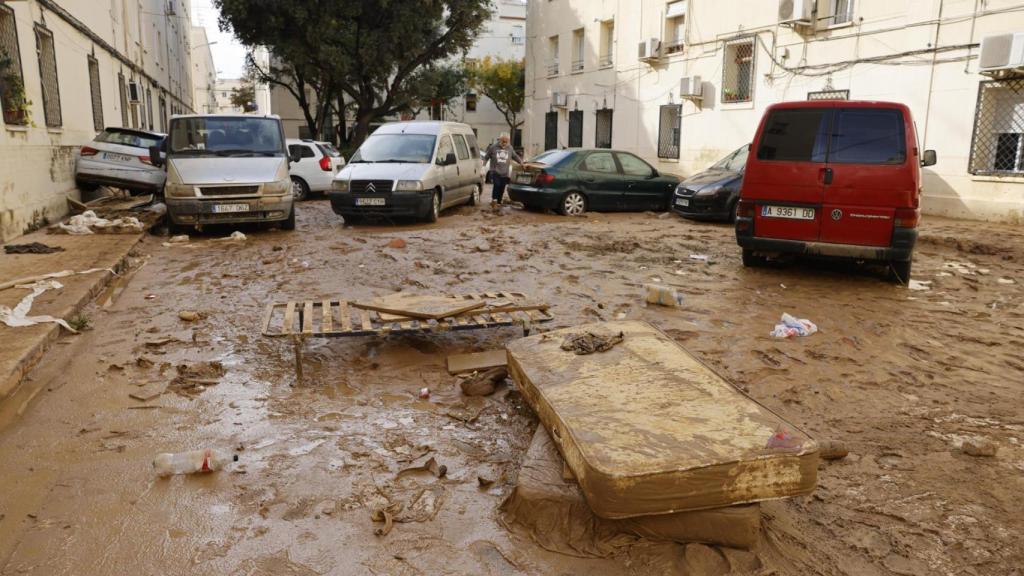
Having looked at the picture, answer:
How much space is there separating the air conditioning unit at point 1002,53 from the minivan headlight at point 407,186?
1024 centimetres

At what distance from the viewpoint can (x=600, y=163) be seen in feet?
48.2

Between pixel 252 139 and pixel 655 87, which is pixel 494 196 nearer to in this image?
pixel 252 139

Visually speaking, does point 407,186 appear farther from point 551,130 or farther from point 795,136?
point 551,130

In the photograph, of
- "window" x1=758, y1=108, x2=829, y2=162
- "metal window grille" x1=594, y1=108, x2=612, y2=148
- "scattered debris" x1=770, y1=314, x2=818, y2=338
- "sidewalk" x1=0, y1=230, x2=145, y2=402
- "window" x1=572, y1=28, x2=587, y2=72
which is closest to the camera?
"sidewalk" x1=0, y1=230, x2=145, y2=402

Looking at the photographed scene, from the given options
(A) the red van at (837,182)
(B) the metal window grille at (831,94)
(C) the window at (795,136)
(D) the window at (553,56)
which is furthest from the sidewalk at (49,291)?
(D) the window at (553,56)

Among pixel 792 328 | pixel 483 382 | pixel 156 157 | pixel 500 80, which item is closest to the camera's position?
pixel 483 382

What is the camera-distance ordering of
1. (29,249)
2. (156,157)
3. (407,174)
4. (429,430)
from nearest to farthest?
1. (429,430)
2. (29,249)
3. (156,157)
4. (407,174)

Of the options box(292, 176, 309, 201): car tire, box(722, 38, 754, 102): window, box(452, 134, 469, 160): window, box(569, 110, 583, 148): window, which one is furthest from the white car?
box(569, 110, 583, 148): window

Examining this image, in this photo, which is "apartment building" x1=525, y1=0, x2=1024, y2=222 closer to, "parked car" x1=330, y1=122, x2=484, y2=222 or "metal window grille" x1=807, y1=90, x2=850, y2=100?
"metal window grille" x1=807, y1=90, x2=850, y2=100

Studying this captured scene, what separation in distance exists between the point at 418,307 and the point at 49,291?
404 centimetres

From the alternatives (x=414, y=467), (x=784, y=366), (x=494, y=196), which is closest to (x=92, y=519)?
(x=414, y=467)

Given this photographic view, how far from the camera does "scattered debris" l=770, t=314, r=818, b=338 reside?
596 cm

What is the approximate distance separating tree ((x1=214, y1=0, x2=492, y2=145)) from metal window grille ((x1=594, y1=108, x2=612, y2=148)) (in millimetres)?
5560

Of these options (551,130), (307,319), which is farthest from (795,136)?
(551,130)
